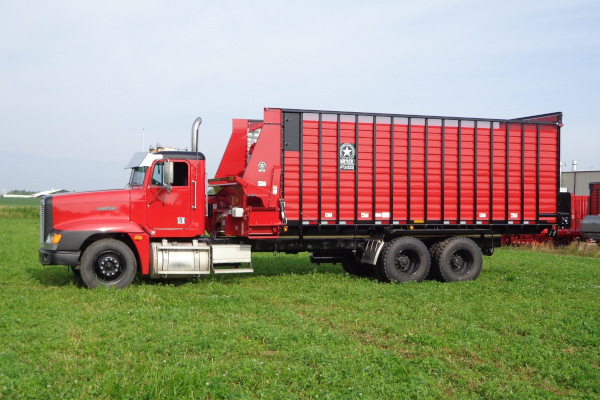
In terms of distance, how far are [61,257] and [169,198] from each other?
7.91 ft

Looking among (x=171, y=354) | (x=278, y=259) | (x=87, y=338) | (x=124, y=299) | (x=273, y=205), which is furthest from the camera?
(x=278, y=259)

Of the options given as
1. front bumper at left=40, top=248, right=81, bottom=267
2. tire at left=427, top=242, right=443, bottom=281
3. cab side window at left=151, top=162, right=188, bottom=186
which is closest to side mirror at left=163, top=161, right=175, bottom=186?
cab side window at left=151, top=162, right=188, bottom=186

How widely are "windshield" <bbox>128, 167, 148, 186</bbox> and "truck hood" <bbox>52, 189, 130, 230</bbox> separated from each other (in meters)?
0.38

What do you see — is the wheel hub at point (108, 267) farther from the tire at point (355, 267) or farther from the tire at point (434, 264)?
the tire at point (434, 264)

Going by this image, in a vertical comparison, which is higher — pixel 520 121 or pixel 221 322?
pixel 520 121

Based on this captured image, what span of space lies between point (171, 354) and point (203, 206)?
5.75 m

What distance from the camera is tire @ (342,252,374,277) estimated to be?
14070 mm

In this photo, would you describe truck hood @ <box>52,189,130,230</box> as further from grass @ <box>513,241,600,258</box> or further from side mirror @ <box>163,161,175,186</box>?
grass @ <box>513,241,600,258</box>

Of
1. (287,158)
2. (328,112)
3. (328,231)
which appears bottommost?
(328,231)

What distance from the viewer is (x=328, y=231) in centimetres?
1262

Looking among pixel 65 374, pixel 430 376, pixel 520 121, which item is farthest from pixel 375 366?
pixel 520 121

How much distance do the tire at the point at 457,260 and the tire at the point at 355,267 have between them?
5.76ft

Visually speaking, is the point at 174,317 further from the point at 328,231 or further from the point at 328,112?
the point at 328,112

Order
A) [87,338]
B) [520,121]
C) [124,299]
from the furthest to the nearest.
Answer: [520,121] → [124,299] → [87,338]
